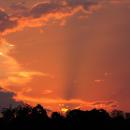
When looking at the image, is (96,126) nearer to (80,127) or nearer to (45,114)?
(80,127)

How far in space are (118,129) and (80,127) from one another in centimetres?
975

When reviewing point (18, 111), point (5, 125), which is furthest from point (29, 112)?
point (5, 125)

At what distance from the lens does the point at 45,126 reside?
103 m

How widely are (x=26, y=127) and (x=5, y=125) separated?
6.29 m

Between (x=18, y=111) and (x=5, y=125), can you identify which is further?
(x=18, y=111)

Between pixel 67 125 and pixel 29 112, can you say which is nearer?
pixel 67 125

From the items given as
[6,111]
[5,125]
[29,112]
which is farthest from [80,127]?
[6,111]

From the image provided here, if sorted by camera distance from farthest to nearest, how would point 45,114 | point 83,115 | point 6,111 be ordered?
1. point 6,111
2. point 45,114
3. point 83,115

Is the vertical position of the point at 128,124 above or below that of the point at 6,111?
below

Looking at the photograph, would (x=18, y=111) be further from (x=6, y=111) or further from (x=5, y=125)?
(x=5, y=125)

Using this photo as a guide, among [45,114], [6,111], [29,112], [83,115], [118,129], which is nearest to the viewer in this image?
[118,129]

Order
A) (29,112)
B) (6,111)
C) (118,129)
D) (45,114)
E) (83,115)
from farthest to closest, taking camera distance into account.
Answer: (6,111), (29,112), (45,114), (83,115), (118,129)

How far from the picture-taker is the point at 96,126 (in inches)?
4031

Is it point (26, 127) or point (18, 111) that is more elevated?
point (18, 111)
